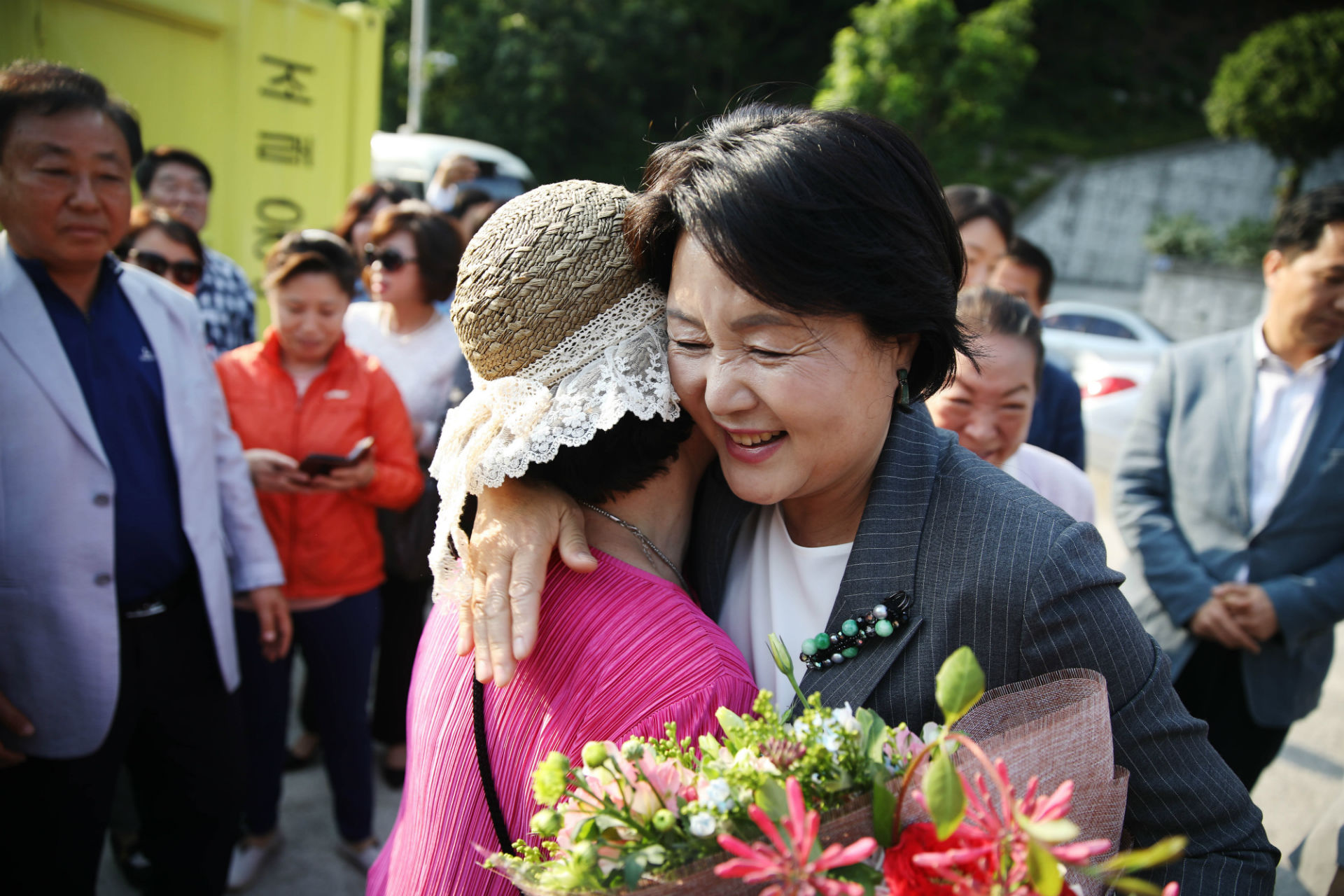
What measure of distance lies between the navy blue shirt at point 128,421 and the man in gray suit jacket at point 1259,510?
9.77ft

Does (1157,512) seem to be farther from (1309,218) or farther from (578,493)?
(578,493)

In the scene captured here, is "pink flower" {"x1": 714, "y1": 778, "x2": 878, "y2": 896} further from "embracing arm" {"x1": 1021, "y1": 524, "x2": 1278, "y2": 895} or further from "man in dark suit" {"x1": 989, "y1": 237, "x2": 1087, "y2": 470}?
"man in dark suit" {"x1": 989, "y1": 237, "x2": 1087, "y2": 470}

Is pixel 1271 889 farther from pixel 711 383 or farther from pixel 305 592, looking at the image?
pixel 305 592

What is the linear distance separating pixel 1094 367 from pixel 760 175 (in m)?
8.17

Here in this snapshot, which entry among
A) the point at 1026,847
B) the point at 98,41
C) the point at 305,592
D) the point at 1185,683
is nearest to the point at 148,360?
the point at 305,592

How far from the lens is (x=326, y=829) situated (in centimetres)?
323

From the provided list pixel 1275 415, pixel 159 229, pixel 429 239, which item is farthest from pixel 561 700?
pixel 159 229

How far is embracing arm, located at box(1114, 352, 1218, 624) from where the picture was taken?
110 inches

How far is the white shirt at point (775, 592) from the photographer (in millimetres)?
1413

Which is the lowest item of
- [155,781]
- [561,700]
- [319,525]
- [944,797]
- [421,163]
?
[155,781]

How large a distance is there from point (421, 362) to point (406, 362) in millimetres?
70

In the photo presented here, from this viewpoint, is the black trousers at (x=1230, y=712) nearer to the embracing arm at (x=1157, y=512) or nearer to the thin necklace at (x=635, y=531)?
the embracing arm at (x=1157, y=512)

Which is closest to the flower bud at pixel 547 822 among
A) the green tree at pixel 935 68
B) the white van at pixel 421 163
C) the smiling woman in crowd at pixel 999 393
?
the smiling woman in crowd at pixel 999 393

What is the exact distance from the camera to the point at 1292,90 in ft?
43.4
